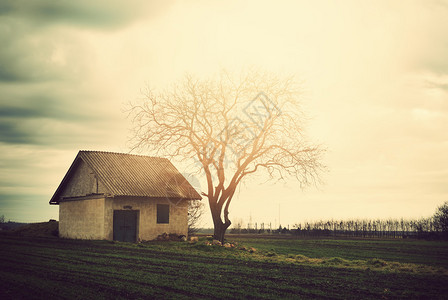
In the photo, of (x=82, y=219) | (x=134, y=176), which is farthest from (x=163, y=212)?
(x=82, y=219)

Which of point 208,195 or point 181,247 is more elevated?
point 208,195

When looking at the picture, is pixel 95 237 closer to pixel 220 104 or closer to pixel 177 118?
pixel 177 118

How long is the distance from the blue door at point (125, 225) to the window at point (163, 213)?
73.4 inches

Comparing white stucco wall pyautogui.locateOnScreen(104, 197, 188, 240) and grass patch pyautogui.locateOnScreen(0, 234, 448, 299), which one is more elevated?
white stucco wall pyautogui.locateOnScreen(104, 197, 188, 240)

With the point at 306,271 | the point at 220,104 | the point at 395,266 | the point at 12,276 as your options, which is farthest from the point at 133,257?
the point at 220,104

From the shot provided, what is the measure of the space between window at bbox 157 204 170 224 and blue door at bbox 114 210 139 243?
6.12ft

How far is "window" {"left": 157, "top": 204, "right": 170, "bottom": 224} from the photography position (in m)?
30.9

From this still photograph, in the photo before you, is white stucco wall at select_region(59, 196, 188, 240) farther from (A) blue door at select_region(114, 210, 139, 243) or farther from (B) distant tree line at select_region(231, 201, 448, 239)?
→ (B) distant tree line at select_region(231, 201, 448, 239)

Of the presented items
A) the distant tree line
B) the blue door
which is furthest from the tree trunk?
the distant tree line

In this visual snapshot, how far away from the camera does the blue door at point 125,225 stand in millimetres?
28953

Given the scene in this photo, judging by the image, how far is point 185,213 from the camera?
32.8 m

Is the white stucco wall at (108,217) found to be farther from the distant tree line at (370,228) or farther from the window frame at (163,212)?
the distant tree line at (370,228)

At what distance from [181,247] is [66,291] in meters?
16.4

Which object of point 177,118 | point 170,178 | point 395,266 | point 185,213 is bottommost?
point 395,266
